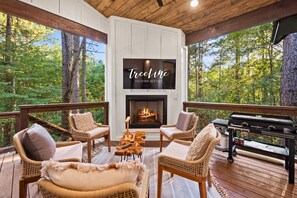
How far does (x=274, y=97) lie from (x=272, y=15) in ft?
A: 10.1

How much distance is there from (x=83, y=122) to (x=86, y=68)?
12.2ft

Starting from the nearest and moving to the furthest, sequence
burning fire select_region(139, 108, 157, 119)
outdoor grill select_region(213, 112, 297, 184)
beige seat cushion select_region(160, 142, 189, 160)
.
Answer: beige seat cushion select_region(160, 142, 189, 160) < outdoor grill select_region(213, 112, 297, 184) < burning fire select_region(139, 108, 157, 119)

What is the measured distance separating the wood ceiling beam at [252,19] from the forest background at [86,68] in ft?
6.65

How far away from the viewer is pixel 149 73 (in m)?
4.43

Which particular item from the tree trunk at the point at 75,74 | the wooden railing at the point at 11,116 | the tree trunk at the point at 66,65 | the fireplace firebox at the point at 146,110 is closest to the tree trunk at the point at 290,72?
the fireplace firebox at the point at 146,110

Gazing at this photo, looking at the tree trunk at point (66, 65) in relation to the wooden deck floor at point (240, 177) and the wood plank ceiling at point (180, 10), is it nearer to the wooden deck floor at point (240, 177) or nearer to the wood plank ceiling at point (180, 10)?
the wood plank ceiling at point (180, 10)

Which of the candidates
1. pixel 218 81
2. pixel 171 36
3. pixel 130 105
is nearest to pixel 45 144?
pixel 130 105

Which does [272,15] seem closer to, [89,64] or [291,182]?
[291,182]

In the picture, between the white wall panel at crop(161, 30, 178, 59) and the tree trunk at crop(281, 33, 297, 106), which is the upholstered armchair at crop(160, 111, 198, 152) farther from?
the tree trunk at crop(281, 33, 297, 106)

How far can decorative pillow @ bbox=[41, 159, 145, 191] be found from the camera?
3.25ft

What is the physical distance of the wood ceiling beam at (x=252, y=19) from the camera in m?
2.85

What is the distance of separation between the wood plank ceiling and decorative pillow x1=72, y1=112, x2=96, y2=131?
8.16ft

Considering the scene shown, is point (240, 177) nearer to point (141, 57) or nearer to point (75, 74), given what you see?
point (141, 57)

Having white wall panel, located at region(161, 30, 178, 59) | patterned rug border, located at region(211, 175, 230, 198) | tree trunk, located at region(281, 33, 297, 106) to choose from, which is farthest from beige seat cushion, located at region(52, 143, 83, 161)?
tree trunk, located at region(281, 33, 297, 106)
